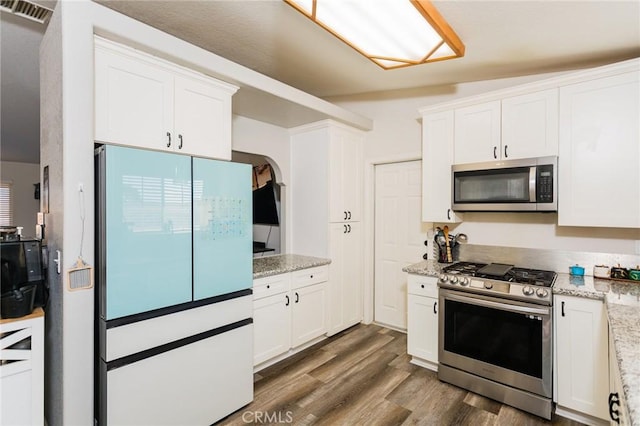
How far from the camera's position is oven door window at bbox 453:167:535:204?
2.52 metres

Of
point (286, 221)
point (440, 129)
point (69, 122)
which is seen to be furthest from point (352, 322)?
point (69, 122)

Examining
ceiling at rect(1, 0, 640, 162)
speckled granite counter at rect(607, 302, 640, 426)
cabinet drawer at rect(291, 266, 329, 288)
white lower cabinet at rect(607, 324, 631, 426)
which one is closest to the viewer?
speckled granite counter at rect(607, 302, 640, 426)

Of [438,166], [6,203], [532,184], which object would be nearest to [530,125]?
[532,184]

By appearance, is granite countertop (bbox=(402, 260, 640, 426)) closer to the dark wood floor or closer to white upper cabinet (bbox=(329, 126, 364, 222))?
the dark wood floor

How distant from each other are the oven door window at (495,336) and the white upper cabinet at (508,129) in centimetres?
129

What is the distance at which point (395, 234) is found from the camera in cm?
379

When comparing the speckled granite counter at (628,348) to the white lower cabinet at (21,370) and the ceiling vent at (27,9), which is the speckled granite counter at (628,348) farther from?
the ceiling vent at (27,9)

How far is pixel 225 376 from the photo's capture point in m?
2.22

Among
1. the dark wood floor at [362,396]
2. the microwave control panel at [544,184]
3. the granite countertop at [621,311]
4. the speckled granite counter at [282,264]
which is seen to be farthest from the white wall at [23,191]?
the microwave control panel at [544,184]

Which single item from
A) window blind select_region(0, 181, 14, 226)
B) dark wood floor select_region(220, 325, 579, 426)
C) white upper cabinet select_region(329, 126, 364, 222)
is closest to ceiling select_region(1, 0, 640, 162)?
white upper cabinet select_region(329, 126, 364, 222)

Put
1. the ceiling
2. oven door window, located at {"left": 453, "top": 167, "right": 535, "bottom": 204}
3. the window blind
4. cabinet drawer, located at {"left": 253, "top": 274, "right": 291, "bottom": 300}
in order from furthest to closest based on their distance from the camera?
the window blind < cabinet drawer, located at {"left": 253, "top": 274, "right": 291, "bottom": 300} < oven door window, located at {"left": 453, "top": 167, "right": 535, "bottom": 204} < the ceiling

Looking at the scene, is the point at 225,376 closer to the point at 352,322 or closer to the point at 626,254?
the point at 352,322

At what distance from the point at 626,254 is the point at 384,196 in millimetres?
2208

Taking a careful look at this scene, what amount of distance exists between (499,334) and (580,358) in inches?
18.8
